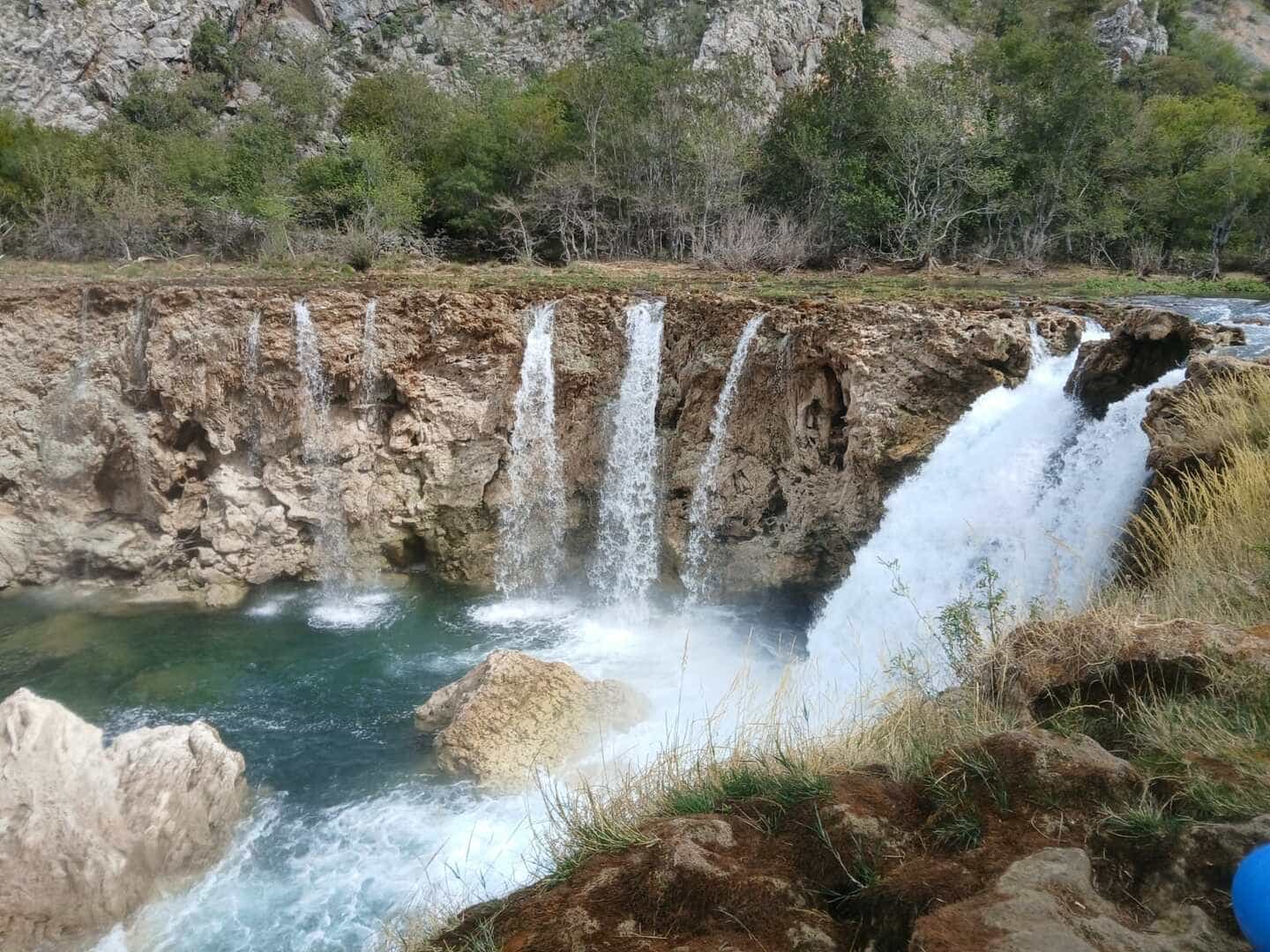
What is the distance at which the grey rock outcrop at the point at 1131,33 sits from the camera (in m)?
36.8

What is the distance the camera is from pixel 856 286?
14.2 m

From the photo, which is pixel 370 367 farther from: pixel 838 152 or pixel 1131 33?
pixel 1131 33

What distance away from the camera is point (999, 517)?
7492 millimetres

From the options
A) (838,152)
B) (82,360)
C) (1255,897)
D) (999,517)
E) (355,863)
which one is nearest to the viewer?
(1255,897)

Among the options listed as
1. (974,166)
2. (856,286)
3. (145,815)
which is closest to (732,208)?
(974,166)

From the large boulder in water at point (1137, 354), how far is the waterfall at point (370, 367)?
9.77 metres

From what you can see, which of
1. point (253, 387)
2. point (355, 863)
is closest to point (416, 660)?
point (355, 863)

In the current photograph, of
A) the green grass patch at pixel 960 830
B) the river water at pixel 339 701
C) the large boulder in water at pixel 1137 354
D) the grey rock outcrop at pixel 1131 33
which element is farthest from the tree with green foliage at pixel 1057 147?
the grey rock outcrop at pixel 1131 33

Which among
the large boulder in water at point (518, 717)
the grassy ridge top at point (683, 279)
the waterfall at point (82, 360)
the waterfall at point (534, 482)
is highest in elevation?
the grassy ridge top at point (683, 279)

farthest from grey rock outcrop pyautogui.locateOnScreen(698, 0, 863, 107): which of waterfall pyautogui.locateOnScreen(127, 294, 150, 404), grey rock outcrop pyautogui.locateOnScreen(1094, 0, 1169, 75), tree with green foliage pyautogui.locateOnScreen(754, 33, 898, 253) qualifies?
waterfall pyautogui.locateOnScreen(127, 294, 150, 404)

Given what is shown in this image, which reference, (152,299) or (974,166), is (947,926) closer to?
(152,299)

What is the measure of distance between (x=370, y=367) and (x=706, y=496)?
577cm

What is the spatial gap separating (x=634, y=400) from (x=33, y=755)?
8.16 metres

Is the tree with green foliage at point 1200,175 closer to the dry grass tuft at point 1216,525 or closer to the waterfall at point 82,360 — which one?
the dry grass tuft at point 1216,525
